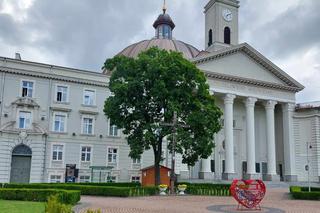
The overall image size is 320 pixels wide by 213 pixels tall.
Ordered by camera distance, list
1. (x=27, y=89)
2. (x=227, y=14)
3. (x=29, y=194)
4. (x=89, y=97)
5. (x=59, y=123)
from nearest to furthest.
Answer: (x=29, y=194) < (x=27, y=89) < (x=59, y=123) < (x=89, y=97) < (x=227, y=14)

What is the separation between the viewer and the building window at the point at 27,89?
35938 mm

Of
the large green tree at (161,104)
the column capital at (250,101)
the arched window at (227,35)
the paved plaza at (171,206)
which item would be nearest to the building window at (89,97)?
the large green tree at (161,104)

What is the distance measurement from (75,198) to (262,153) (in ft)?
127

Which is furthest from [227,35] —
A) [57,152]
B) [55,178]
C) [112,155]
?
[55,178]

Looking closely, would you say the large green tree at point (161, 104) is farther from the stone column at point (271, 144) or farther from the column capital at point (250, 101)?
the stone column at point (271, 144)

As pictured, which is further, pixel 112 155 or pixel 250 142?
pixel 250 142

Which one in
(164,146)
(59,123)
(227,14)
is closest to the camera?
(59,123)

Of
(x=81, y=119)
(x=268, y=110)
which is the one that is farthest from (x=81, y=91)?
(x=268, y=110)

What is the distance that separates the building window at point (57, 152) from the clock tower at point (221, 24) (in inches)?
1169

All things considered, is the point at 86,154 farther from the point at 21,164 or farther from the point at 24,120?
the point at 24,120

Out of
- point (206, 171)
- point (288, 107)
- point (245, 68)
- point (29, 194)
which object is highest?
point (245, 68)

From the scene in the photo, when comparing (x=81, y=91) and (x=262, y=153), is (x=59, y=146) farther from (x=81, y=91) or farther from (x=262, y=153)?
(x=262, y=153)

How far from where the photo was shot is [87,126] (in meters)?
38.7

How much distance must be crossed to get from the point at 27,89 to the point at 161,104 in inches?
616
